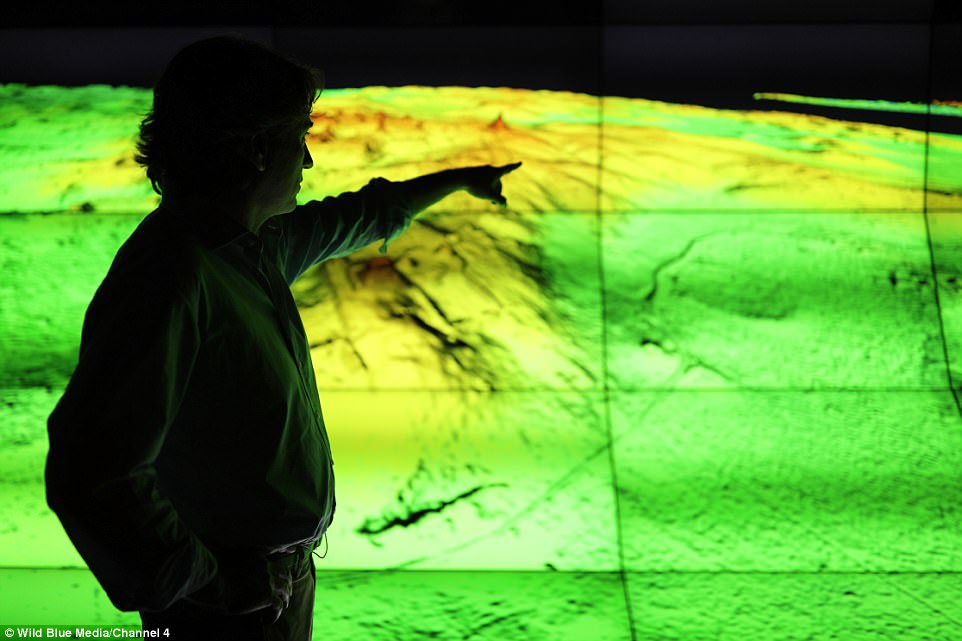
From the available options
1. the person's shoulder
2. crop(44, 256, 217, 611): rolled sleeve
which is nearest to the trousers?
crop(44, 256, 217, 611): rolled sleeve

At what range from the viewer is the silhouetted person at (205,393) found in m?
0.66

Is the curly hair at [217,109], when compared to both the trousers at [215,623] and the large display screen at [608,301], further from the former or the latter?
the large display screen at [608,301]

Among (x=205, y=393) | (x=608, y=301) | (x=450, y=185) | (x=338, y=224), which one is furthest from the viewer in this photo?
(x=608, y=301)

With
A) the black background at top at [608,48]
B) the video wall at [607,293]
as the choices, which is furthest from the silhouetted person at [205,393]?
the black background at top at [608,48]

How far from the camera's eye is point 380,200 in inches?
49.0

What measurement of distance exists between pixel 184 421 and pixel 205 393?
0.12 feet

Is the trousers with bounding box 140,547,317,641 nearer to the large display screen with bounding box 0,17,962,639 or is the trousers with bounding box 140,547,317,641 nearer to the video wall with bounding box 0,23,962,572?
the large display screen with bounding box 0,17,962,639

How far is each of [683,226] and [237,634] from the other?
92.2 inches

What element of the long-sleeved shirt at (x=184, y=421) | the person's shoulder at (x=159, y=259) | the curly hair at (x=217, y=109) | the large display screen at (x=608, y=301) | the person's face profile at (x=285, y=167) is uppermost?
the curly hair at (x=217, y=109)

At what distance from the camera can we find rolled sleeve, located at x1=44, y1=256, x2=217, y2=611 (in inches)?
25.7

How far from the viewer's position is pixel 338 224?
3.88 feet

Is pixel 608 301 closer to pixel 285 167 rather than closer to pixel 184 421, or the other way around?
pixel 285 167

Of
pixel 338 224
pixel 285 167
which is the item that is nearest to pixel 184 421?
pixel 285 167

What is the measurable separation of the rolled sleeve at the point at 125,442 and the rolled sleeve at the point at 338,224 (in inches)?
15.7
